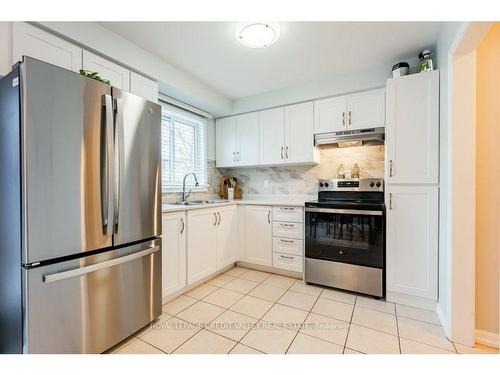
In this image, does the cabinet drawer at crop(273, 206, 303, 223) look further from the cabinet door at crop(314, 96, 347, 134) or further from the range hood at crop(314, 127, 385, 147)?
the cabinet door at crop(314, 96, 347, 134)

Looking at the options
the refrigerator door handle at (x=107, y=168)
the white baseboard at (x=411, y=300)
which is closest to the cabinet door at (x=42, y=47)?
the refrigerator door handle at (x=107, y=168)

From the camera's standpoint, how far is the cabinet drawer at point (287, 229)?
2750 mm

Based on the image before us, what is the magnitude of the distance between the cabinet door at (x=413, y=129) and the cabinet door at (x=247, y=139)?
64.7 inches

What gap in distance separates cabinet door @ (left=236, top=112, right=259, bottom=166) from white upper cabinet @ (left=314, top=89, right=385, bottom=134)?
85cm

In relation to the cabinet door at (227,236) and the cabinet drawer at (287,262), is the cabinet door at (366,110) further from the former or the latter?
the cabinet door at (227,236)

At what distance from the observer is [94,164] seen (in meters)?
1.39

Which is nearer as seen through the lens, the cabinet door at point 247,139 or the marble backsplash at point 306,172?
the marble backsplash at point 306,172

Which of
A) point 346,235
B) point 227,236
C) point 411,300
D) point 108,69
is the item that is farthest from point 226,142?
point 411,300

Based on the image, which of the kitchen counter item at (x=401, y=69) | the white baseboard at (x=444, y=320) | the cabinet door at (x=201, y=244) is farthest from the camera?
the cabinet door at (x=201, y=244)

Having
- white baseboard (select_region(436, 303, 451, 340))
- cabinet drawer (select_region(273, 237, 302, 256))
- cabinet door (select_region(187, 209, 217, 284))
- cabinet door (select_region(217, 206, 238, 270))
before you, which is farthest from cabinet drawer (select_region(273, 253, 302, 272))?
white baseboard (select_region(436, 303, 451, 340))

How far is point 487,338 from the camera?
1.62 m

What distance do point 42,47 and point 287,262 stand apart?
113 inches
